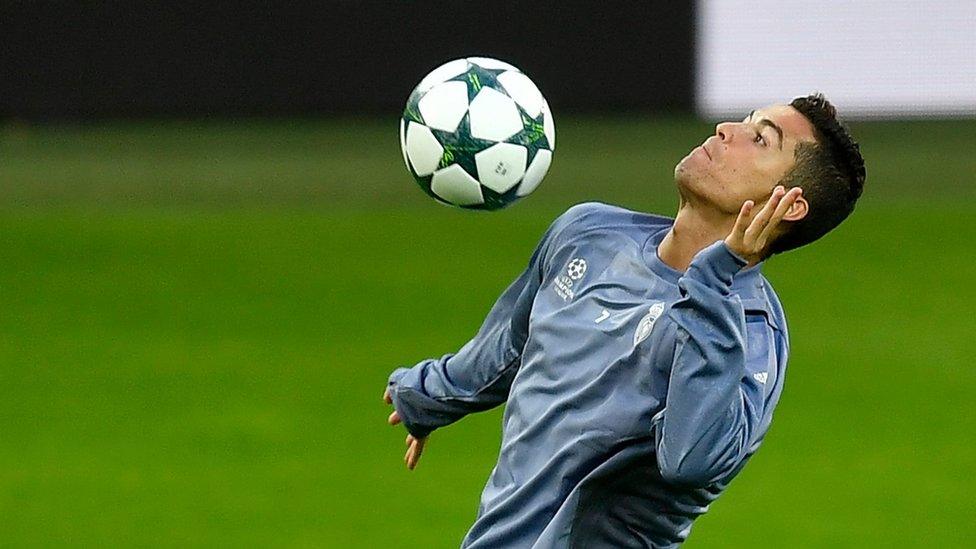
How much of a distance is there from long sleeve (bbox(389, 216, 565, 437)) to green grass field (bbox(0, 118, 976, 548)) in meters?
3.18

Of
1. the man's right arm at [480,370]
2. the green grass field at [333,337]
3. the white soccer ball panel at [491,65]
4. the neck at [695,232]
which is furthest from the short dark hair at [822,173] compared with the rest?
the green grass field at [333,337]

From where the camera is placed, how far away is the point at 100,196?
15.7m

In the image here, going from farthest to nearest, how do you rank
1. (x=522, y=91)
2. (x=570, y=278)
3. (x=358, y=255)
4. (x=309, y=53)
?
(x=309, y=53), (x=358, y=255), (x=522, y=91), (x=570, y=278)

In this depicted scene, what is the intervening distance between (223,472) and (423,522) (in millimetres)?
1242

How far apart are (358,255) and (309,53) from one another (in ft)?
18.3

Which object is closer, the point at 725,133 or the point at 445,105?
the point at 725,133

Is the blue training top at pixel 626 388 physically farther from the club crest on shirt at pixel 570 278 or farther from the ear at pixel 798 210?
the ear at pixel 798 210

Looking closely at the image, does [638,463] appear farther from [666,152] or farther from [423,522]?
[666,152]

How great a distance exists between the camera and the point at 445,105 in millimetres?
5211

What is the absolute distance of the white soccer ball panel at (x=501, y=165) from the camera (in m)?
5.10

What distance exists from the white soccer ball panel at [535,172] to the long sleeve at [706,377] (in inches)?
43.9

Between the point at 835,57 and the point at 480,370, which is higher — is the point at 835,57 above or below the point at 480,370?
below

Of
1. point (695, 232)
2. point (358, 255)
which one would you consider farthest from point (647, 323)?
point (358, 255)

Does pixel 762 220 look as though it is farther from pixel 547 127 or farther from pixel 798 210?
pixel 547 127
